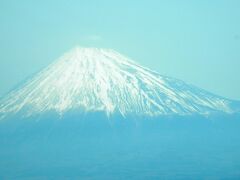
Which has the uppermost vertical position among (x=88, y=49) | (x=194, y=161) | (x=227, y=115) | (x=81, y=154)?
(x=88, y=49)

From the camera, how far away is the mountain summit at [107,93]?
100m

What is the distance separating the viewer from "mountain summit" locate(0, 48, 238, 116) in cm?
10006

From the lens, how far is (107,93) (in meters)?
106

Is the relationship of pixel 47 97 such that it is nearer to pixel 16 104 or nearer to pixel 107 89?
pixel 16 104

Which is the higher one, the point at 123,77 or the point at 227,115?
the point at 123,77

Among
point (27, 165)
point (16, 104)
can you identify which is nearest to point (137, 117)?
point (16, 104)

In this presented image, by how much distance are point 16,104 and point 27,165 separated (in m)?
41.5

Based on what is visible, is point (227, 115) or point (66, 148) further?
point (227, 115)

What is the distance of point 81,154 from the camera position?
7481 cm

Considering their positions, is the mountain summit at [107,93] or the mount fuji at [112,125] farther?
the mountain summit at [107,93]

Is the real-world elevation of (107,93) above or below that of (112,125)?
above

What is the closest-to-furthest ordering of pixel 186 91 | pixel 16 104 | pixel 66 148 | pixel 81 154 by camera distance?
pixel 81 154 → pixel 66 148 → pixel 16 104 → pixel 186 91

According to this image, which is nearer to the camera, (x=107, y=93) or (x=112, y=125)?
(x=112, y=125)

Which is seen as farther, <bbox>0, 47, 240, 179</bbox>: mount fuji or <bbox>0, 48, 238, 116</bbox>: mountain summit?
<bbox>0, 48, 238, 116</bbox>: mountain summit
